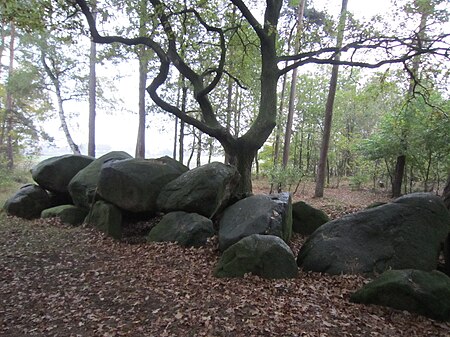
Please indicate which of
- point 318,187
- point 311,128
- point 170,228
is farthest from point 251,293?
point 311,128

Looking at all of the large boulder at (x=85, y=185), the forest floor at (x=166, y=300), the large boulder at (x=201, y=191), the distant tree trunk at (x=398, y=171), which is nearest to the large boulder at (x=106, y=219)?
the large boulder at (x=85, y=185)

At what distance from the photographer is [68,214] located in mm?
9805

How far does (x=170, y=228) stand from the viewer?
7.94 metres

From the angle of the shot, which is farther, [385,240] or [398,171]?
[398,171]

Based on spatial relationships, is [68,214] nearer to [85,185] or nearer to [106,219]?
[85,185]

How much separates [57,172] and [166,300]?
8.31 m

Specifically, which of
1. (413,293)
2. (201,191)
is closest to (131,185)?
(201,191)

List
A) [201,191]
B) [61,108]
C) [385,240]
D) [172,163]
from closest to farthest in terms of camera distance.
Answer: [385,240] < [201,191] < [172,163] < [61,108]

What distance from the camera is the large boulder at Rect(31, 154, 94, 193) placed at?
1081 cm

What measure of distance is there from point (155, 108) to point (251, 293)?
1679 centimetres

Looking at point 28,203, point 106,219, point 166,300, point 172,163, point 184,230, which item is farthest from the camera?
point 28,203

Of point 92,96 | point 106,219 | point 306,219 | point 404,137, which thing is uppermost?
point 92,96

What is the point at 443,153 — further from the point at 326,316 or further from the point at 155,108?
the point at 155,108

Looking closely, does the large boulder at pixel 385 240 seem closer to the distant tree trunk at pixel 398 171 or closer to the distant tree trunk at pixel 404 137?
the distant tree trunk at pixel 404 137
